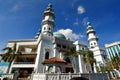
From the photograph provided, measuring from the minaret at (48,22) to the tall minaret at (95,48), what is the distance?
63.9ft

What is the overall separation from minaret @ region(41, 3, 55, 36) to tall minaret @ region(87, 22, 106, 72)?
19.5 meters

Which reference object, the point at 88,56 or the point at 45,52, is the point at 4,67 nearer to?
the point at 45,52

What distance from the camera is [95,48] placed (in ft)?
156

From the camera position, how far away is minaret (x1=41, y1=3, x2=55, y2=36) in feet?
131

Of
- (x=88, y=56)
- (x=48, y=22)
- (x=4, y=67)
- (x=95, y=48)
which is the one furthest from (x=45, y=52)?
(x=95, y=48)

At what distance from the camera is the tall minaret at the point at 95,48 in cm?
4491

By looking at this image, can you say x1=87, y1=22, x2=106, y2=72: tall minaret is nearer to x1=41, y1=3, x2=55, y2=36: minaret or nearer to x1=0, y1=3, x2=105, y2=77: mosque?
x1=0, y1=3, x2=105, y2=77: mosque

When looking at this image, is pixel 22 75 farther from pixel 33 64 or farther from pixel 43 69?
pixel 43 69

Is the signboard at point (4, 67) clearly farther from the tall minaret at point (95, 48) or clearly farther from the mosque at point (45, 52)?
the tall minaret at point (95, 48)

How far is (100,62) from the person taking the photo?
4422 cm

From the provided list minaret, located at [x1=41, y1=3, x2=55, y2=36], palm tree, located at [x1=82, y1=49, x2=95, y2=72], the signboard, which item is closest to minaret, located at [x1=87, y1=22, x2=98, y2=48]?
palm tree, located at [x1=82, y1=49, x2=95, y2=72]

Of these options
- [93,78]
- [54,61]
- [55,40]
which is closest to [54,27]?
[55,40]

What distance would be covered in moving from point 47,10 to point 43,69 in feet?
83.5

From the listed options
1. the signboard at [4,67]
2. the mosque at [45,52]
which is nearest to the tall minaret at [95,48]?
the mosque at [45,52]
